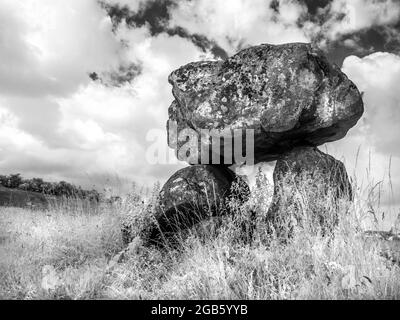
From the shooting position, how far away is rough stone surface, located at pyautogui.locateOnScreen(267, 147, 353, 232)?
6227 mm

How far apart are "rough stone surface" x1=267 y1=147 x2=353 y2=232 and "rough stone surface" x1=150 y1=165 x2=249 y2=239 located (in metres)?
0.68

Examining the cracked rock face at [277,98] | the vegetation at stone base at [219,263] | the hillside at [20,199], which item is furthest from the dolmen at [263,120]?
the hillside at [20,199]

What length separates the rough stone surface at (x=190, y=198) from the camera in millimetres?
6977

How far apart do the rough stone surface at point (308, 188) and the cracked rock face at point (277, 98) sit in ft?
1.19

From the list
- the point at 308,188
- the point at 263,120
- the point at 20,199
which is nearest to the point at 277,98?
the point at 263,120

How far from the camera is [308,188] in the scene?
6465 mm

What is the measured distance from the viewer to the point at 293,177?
6.62 meters

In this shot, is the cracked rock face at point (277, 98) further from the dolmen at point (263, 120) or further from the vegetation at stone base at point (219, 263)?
the vegetation at stone base at point (219, 263)

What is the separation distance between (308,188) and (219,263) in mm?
1979

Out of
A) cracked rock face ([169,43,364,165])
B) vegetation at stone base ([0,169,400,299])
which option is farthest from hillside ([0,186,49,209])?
cracked rock face ([169,43,364,165])

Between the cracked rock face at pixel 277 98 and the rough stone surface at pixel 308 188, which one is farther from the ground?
the cracked rock face at pixel 277 98

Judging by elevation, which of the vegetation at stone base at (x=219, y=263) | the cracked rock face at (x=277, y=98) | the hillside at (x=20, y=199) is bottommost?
the vegetation at stone base at (x=219, y=263)

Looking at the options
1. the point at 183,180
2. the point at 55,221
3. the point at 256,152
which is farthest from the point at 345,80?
the point at 55,221

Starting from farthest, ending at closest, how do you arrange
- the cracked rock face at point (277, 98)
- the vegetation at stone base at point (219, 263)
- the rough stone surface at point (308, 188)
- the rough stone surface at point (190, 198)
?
1. the rough stone surface at point (190, 198)
2. the cracked rock face at point (277, 98)
3. the rough stone surface at point (308, 188)
4. the vegetation at stone base at point (219, 263)
